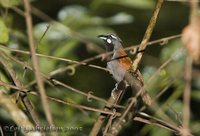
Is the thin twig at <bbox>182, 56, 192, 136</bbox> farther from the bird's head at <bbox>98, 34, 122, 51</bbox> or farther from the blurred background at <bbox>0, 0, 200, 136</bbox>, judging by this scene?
the bird's head at <bbox>98, 34, 122, 51</bbox>

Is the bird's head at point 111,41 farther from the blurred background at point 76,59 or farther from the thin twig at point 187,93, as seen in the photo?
the thin twig at point 187,93

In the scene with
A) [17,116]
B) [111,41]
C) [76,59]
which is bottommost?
[17,116]

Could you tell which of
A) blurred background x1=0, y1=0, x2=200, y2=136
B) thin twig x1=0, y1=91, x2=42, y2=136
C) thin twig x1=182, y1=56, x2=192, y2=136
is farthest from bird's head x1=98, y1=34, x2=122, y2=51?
thin twig x1=182, y1=56, x2=192, y2=136

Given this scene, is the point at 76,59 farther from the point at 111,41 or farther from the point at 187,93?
the point at 187,93

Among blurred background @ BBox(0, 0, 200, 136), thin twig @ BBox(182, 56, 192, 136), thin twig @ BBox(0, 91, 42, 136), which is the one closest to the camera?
thin twig @ BBox(182, 56, 192, 136)

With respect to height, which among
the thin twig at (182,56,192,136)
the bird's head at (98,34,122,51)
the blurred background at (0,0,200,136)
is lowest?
the thin twig at (182,56,192,136)

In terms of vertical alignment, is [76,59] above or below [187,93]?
above

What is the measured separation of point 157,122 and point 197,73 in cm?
108

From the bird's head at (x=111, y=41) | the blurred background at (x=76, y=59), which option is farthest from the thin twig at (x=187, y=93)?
the bird's head at (x=111, y=41)

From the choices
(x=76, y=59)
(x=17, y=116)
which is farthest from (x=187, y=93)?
(x=76, y=59)

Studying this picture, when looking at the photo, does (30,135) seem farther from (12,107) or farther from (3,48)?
(3,48)

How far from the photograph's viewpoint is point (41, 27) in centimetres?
461

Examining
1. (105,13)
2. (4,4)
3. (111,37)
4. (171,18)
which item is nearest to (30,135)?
(4,4)

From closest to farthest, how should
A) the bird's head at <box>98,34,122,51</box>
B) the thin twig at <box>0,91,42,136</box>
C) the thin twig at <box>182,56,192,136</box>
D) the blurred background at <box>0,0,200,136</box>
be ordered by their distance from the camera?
the thin twig at <box>182,56,192,136</box>
the thin twig at <box>0,91,42,136</box>
the blurred background at <box>0,0,200,136</box>
the bird's head at <box>98,34,122,51</box>
